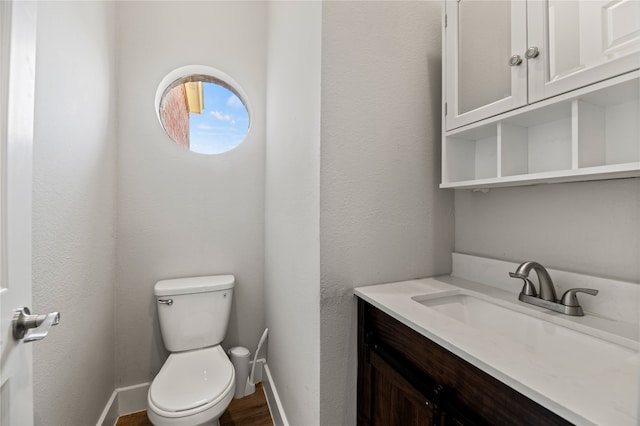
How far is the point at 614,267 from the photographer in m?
0.84

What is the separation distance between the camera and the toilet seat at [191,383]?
1.15 meters

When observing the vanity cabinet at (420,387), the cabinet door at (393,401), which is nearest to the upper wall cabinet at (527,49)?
the vanity cabinet at (420,387)

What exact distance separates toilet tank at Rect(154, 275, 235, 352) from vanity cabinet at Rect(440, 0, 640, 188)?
1395 mm

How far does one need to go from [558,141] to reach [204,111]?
6.44 ft

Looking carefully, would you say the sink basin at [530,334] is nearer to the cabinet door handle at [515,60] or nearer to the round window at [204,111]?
the cabinet door handle at [515,60]

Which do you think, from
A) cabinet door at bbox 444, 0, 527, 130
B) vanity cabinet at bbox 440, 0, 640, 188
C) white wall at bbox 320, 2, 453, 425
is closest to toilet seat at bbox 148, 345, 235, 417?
white wall at bbox 320, 2, 453, 425

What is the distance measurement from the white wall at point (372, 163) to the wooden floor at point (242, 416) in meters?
0.77

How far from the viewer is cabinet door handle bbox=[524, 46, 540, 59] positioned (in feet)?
2.71

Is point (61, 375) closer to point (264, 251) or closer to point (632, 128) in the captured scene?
point (264, 251)

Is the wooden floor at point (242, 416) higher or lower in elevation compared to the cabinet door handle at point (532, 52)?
lower

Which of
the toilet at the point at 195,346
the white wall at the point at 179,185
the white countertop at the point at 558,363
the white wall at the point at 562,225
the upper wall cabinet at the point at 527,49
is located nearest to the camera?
the white countertop at the point at 558,363

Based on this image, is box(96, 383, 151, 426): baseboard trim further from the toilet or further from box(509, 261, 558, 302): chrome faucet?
box(509, 261, 558, 302): chrome faucet

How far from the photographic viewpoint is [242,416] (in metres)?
1.60

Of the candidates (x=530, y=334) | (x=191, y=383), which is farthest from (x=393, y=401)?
(x=191, y=383)
